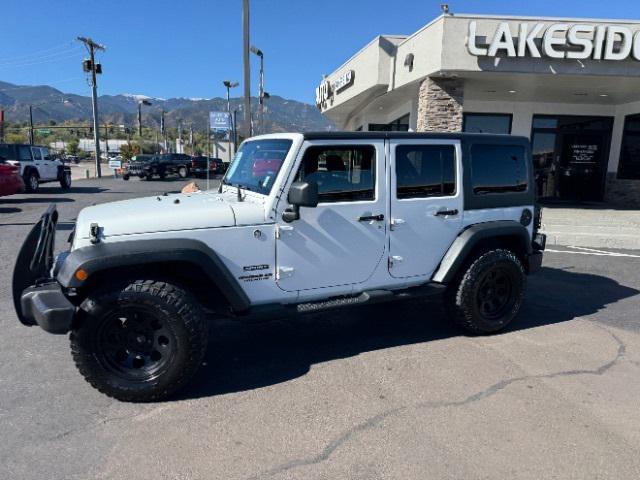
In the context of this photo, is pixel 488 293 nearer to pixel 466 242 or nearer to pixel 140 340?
pixel 466 242

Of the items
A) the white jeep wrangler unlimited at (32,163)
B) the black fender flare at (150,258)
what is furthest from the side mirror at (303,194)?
the white jeep wrangler unlimited at (32,163)

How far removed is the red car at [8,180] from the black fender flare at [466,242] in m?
12.6

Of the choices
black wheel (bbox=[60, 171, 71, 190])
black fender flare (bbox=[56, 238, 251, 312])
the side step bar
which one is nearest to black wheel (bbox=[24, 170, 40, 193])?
black wheel (bbox=[60, 171, 71, 190])

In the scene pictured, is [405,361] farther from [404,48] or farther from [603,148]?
[603,148]

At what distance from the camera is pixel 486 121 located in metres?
15.5

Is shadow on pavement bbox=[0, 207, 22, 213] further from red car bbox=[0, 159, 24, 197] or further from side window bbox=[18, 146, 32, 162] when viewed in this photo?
side window bbox=[18, 146, 32, 162]

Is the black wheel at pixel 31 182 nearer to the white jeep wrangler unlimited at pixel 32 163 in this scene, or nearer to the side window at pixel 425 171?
the white jeep wrangler unlimited at pixel 32 163

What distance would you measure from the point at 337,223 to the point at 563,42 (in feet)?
33.1

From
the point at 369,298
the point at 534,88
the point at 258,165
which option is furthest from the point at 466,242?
the point at 534,88

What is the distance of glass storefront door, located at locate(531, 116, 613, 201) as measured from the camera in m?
15.7

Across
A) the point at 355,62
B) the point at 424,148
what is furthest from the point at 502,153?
the point at 355,62

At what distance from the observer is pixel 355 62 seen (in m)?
16.9

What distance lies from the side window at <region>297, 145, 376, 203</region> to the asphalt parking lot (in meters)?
1.41

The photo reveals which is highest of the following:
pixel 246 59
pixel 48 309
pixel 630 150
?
pixel 246 59
